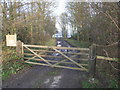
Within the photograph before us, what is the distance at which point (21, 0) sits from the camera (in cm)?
887

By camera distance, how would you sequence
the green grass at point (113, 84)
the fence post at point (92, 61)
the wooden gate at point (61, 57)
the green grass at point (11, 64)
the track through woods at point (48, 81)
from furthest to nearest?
the green grass at point (11, 64), the wooden gate at point (61, 57), the fence post at point (92, 61), the track through woods at point (48, 81), the green grass at point (113, 84)

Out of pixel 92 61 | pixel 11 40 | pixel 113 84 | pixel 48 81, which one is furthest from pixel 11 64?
pixel 113 84

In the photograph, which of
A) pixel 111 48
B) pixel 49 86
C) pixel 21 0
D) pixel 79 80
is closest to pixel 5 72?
pixel 49 86

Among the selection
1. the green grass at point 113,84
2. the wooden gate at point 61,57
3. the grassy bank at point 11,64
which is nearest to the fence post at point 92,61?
the wooden gate at point 61,57

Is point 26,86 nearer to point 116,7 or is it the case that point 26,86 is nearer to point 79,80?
point 79,80

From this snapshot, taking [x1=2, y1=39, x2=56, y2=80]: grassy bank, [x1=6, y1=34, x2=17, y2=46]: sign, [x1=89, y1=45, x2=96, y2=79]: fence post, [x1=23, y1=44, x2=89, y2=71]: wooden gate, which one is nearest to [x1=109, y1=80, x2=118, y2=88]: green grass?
[x1=89, y1=45, x2=96, y2=79]: fence post

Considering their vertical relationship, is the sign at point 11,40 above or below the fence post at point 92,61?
above

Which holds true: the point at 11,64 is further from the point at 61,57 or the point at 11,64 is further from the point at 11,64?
the point at 61,57

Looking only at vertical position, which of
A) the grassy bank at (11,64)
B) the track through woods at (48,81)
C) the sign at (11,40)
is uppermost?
the sign at (11,40)

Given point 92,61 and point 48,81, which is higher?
point 92,61

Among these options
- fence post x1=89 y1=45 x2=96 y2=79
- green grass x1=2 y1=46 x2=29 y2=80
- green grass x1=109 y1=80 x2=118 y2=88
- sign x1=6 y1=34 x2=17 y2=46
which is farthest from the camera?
sign x1=6 y1=34 x2=17 y2=46

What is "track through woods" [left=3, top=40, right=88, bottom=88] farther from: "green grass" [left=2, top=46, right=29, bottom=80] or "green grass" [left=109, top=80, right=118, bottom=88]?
"green grass" [left=109, top=80, right=118, bottom=88]

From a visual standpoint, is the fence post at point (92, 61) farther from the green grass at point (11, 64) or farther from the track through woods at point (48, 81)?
the green grass at point (11, 64)

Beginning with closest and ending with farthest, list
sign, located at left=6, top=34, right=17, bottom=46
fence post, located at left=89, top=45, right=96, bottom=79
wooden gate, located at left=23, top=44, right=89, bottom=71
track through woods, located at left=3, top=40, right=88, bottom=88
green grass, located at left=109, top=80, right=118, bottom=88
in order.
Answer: green grass, located at left=109, top=80, right=118, bottom=88 → track through woods, located at left=3, top=40, right=88, bottom=88 → fence post, located at left=89, top=45, right=96, bottom=79 → wooden gate, located at left=23, top=44, right=89, bottom=71 → sign, located at left=6, top=34, right=17, bottom=46
